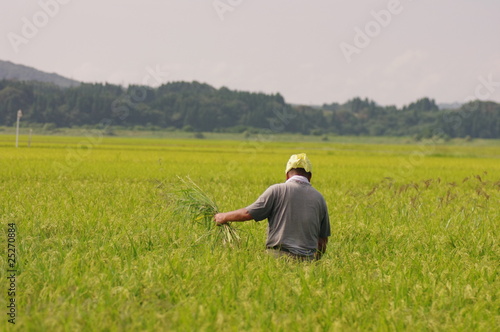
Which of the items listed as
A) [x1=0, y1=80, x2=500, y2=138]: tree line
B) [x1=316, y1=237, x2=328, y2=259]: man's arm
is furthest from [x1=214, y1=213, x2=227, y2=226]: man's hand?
[x1=0, y1=80, x2=500, y2=138]: tree line

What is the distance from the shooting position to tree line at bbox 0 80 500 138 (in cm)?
13925

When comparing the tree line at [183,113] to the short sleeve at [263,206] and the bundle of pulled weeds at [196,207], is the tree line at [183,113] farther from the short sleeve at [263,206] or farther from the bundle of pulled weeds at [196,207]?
the short sleeve at [263,206]

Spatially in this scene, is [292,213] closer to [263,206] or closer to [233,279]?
[263,206]

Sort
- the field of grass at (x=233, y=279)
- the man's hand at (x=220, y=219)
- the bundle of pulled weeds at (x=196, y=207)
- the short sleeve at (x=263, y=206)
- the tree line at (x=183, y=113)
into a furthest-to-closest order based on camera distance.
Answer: the tree line at (x=183, y=113), the bundle of pulled weeds at (x=196, y=207), the man's hand at (x=220, y=219), the short sleeve at (x=263, y=206), the field of grass at (x=233, y=279)

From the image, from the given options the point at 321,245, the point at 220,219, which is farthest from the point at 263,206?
the point at 321,245

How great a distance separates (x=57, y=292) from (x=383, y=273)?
2707mm

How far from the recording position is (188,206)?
679cm

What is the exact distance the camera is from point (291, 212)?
5762mm

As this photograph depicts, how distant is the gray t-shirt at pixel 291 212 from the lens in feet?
18.9

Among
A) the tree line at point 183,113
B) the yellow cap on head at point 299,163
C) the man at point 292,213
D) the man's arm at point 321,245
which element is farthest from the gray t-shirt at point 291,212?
the tree line at point 183,113

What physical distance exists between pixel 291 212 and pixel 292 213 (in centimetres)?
2

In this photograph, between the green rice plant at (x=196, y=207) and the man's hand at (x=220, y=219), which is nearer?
the man's hand at (x=220, y=219)

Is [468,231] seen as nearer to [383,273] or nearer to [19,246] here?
[383,273]

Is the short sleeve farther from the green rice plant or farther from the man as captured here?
the green rice plant
